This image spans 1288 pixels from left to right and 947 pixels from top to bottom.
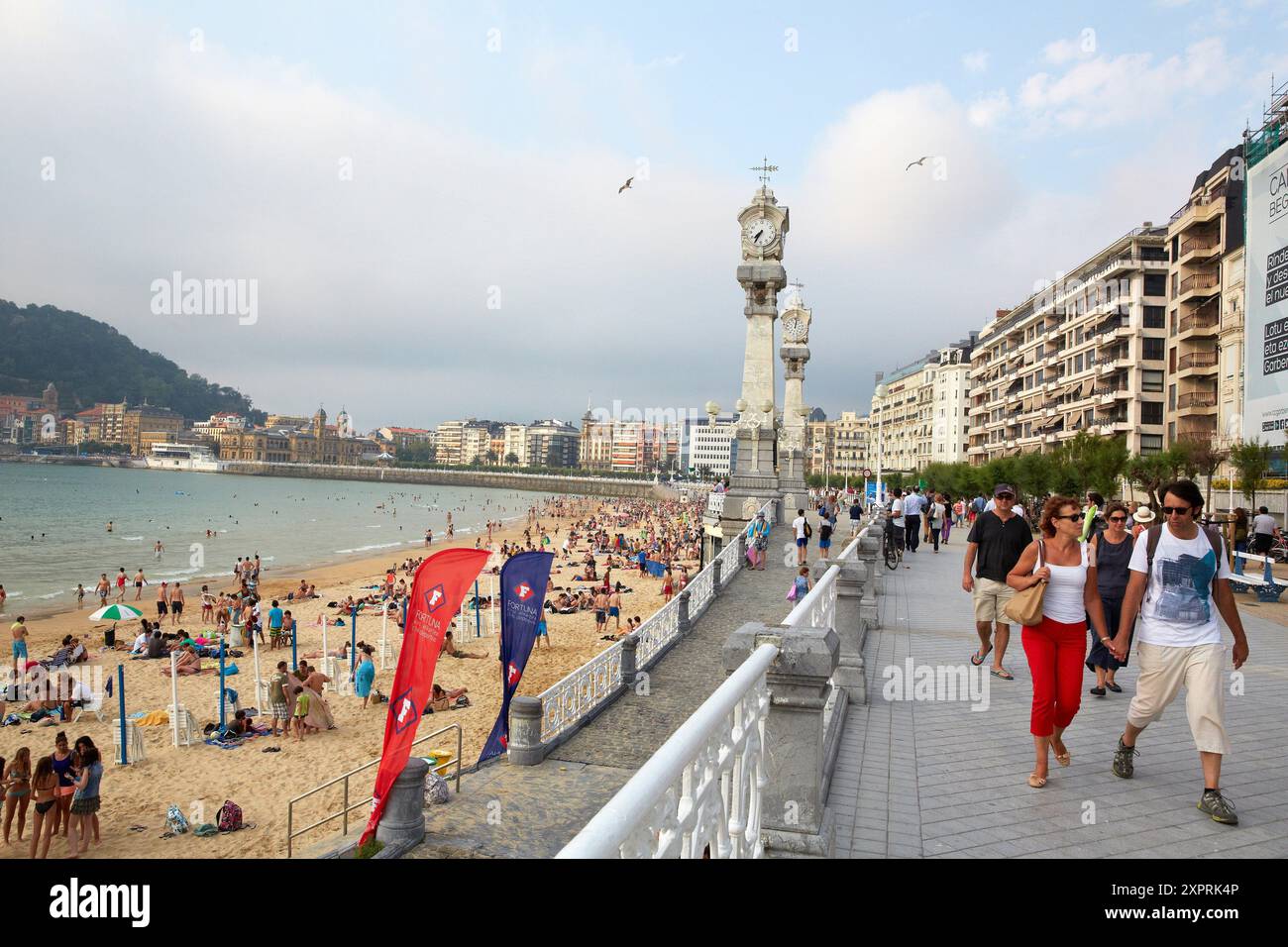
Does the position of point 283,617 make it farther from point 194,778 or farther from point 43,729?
point 194,778

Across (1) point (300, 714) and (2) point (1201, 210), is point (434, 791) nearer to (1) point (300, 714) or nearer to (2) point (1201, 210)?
(1) point (300, 714)

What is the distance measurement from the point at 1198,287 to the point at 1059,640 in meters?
44.8

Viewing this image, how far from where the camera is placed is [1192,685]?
4.58 meters

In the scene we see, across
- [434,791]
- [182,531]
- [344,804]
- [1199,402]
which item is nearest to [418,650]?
[434,791]

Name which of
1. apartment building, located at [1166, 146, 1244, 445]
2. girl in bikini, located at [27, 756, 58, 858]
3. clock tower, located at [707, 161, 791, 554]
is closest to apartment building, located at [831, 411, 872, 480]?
apartment building, located at [1166, 146, 1244, 445]

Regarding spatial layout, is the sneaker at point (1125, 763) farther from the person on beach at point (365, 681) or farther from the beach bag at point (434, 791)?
the person on beach at point (365, 681)

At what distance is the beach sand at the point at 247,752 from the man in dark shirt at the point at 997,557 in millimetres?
8875

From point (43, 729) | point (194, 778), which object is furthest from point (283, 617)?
point (194, 778)

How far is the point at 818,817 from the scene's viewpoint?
3.95 meters

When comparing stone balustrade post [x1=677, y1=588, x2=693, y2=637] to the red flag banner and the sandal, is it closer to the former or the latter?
the red flag banner

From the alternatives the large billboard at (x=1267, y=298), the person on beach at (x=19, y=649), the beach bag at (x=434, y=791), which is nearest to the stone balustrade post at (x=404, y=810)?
the beach bag at (x=434, y=791)

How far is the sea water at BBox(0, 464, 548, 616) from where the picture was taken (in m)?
39.3
